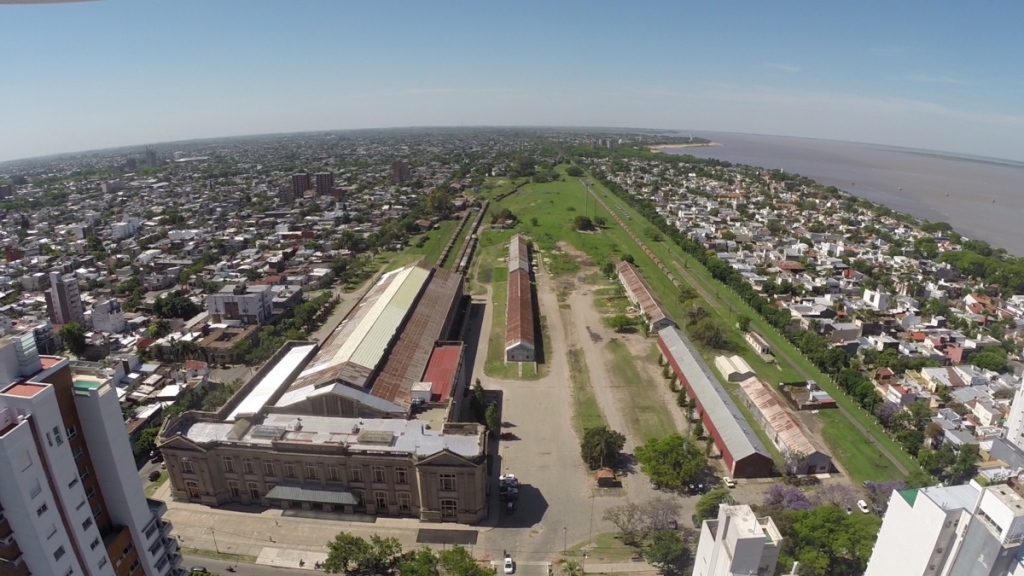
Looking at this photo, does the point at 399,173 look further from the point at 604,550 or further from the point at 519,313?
the point at 604,550

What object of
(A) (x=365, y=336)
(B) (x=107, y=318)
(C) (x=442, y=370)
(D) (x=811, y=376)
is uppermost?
(A) (x=365, y=336)

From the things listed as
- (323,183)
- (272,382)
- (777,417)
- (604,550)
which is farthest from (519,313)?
(323,183)

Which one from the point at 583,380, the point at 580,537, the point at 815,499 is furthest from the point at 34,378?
the point at 583,380

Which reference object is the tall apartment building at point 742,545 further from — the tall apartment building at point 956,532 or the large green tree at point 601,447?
the large green tree at point 601,447

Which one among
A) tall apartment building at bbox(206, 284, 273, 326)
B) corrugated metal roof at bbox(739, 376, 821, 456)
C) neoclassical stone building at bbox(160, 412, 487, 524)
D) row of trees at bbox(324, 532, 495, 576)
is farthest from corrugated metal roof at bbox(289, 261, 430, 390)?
corrugated metal roof at bbox(739, 376, 821, 456)

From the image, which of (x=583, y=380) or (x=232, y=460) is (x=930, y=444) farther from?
(x=232, y=460)

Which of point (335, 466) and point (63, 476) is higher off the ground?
point (63, 476)
